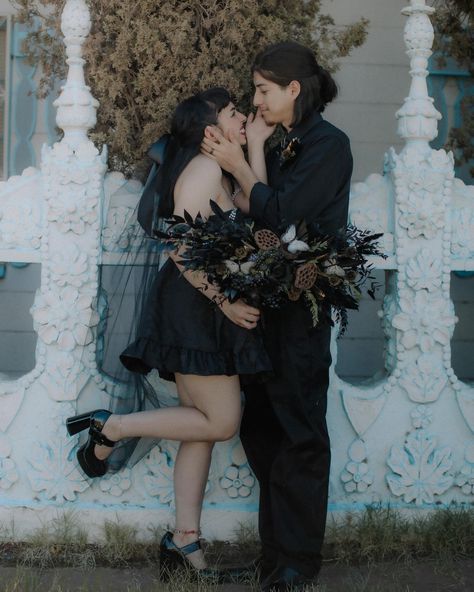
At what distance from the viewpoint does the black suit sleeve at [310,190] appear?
3.59m

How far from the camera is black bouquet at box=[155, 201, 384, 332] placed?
3.41m

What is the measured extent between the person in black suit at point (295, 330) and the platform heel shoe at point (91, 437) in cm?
73

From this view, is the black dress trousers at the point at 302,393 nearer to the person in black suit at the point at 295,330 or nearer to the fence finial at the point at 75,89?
the person in black suit at the point at 295,330

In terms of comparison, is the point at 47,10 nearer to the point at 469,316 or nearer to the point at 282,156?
the point at 282,156

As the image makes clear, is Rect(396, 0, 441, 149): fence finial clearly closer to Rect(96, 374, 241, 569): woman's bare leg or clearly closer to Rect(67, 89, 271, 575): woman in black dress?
Rect(67, 89, 271, 575): woman in black dress

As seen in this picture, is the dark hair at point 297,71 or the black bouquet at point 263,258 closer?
the black bouquet at point 263,258

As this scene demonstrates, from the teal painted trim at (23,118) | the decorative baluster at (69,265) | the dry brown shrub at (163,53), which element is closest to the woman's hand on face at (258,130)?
the dry brown shrub at (163,53)

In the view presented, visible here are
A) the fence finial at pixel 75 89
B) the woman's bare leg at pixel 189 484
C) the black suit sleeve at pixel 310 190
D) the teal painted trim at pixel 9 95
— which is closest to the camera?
the black suit sleeve at pixel 310 190

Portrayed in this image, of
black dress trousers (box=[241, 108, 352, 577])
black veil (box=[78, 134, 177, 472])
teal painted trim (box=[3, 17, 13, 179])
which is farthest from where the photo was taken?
teal painted trim (box=[3, 17, 13, 179])

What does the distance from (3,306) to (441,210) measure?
3332 mm

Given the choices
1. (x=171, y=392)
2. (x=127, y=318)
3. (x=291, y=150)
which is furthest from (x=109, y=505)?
(x=291, y=150)

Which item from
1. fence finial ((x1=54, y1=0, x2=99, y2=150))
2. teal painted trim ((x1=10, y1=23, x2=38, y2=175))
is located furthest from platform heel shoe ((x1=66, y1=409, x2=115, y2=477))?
teal painted trim ((x1=10, y1=23, x2=38, y2=175))

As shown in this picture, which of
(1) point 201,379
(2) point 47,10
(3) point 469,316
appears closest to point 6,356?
(2) point 47,10

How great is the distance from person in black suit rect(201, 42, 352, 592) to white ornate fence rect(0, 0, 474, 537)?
1.76ft
